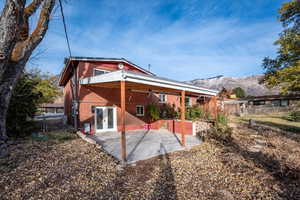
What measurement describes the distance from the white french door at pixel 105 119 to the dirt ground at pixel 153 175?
2965 mm

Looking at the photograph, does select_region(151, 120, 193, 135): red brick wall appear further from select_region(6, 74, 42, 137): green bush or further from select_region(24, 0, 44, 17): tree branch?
select_region(24, 0, 44, 17): tree branch

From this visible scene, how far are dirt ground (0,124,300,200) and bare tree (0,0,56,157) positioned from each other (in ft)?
4.88

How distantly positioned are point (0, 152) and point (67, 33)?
5180 millimetres

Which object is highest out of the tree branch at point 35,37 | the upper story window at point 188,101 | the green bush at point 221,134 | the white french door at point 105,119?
the tree branch at point 35,37

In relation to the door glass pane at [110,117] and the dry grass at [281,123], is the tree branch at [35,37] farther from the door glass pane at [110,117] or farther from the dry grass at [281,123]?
the dry grass at [281,123]

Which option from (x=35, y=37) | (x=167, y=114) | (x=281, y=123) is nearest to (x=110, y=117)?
(x=167, y=114)

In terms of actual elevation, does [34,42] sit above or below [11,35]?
above

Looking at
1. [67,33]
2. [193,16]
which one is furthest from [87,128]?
[193,16]

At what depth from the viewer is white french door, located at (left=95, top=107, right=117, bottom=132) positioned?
8.66 meters

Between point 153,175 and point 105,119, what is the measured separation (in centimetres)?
594

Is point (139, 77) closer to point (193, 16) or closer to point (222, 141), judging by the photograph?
point (222, 141)

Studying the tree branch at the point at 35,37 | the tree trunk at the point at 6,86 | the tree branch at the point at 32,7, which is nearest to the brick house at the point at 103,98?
the tree branch at the point at 35,37

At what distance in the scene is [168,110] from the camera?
11.3 m

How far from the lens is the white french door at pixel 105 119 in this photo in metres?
8.66
